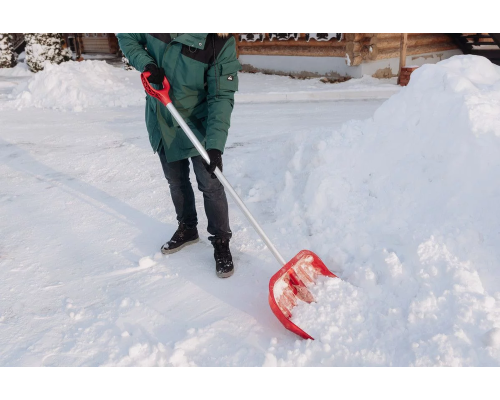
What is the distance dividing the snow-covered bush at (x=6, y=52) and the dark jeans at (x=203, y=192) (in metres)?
12.4

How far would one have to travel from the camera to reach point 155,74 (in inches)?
104

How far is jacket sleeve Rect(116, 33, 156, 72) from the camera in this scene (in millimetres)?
2689

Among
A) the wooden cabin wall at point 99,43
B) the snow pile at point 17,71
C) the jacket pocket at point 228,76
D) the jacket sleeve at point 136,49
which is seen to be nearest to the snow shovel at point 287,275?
the jacket sleeve at point 136,49

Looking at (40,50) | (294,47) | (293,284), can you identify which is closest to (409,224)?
(293,284)

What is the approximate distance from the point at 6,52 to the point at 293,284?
13437 mm

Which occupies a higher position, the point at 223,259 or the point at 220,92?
the point at 220,92

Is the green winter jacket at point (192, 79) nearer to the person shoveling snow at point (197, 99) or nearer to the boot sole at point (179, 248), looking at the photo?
the person shoveling snow at point (197, 99)

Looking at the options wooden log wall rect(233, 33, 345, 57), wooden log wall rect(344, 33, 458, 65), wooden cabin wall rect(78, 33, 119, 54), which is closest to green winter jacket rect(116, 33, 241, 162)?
wooden log wall rect(344, 33, 458, 65)

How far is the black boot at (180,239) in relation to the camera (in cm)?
323

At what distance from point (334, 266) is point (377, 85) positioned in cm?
711

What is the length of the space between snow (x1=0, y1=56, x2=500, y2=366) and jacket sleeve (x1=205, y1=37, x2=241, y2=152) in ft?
2.98

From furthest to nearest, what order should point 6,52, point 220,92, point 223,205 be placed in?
1. point 6,52
2. point 223,205
3. point 220,92

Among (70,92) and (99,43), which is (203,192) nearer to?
(70,92)

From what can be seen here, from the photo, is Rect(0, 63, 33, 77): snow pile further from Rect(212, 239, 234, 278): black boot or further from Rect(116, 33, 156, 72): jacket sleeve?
Rect(212, 239, 234, 278): black boot
